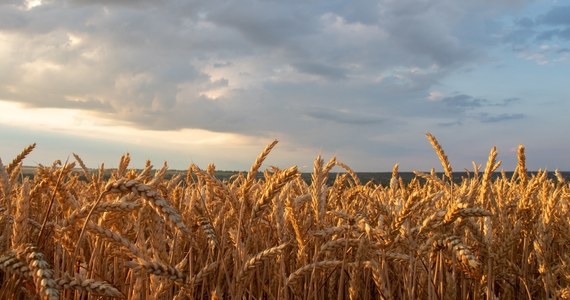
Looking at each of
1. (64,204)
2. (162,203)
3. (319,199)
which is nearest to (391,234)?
(319,199)

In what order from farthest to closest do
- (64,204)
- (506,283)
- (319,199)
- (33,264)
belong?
(506,283) < (319,199) < (64,204) < (33,264)

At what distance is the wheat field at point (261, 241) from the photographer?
2.28 m

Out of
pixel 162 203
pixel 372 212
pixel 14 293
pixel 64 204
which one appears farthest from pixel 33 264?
pixel 372 212

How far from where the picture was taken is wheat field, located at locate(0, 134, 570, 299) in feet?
7.49

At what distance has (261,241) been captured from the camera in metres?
4.35

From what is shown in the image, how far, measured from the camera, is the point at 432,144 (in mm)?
3799

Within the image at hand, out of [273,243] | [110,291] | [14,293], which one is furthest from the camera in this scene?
[273,243]

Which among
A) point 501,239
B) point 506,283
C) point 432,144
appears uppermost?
point 432,144

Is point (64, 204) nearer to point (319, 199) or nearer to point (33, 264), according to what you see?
point (33, 264)

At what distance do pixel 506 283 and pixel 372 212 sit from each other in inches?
41.1

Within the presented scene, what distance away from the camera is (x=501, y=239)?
3.55 metres

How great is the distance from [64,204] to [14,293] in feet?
1.72

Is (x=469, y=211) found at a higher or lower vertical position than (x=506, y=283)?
higher

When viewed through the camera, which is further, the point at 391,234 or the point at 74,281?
the point at 391,234
